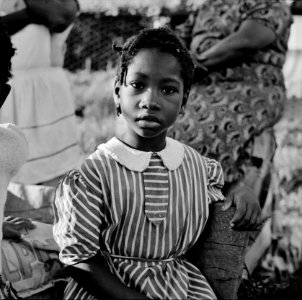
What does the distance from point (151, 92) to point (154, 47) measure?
0.54 ft

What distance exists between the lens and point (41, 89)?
4367 millimetres

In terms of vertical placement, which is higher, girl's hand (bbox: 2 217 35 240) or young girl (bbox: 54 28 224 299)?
young girl (bbox: 54 28 224 299)

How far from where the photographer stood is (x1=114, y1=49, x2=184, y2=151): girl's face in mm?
2367

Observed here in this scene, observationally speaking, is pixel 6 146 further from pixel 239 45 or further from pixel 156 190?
pixel 239 45

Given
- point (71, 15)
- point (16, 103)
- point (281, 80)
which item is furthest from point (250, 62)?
point (16, 103)

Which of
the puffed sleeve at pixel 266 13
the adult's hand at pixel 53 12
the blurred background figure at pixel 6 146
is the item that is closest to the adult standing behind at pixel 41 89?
the adult's hand at pixel 53 12

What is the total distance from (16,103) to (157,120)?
2097 mm

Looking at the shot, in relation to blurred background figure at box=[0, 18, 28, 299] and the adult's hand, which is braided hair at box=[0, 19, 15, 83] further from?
the adult's hand

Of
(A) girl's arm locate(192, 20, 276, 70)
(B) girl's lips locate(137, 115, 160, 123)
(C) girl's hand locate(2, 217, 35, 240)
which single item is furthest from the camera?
(A) girl's arm locate(192, 20, 276, 70)

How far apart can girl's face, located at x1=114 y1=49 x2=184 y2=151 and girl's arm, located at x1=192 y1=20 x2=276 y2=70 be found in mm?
1400

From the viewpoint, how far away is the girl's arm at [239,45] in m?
3.78

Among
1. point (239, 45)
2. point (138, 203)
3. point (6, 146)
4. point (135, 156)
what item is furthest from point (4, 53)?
point (239, 45)

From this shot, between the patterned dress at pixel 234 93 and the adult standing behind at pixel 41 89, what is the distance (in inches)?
36.0

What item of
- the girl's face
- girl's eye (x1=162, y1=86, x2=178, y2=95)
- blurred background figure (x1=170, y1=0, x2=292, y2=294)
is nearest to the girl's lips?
the girl's face
